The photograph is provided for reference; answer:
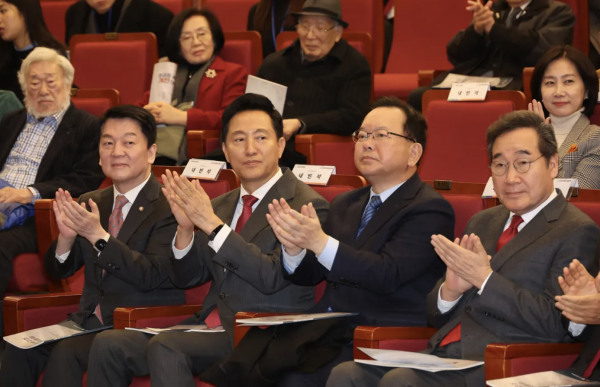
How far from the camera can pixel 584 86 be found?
132 inches

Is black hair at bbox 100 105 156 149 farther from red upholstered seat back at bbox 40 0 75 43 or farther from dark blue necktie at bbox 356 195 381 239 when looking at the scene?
red upholstered seat back at bbox 40 0 75 43

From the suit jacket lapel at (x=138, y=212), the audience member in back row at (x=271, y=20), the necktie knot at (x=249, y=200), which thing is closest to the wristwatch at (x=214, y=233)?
the necktie knot at (x=249, y=200)

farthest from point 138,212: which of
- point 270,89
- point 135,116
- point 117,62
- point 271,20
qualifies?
point 271,20

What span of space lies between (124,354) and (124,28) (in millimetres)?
2974

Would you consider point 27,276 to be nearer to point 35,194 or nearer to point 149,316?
point 35,194

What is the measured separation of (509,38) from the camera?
4.02 m

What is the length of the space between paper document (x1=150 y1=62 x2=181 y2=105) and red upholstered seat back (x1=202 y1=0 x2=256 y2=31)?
106cm

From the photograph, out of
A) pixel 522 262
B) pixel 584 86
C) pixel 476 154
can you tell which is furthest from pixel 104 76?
pixel 522 262

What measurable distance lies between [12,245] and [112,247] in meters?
0.98

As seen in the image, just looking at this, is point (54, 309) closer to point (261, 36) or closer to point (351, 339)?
point (351, 339)

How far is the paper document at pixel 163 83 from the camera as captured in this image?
4.59 meters

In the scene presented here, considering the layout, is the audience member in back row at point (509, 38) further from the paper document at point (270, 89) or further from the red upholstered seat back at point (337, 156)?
the paper document at point (270, 89)

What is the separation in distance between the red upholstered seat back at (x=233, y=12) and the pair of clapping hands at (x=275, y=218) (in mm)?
2848

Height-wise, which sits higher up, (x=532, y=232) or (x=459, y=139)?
(x=459, y=139)
